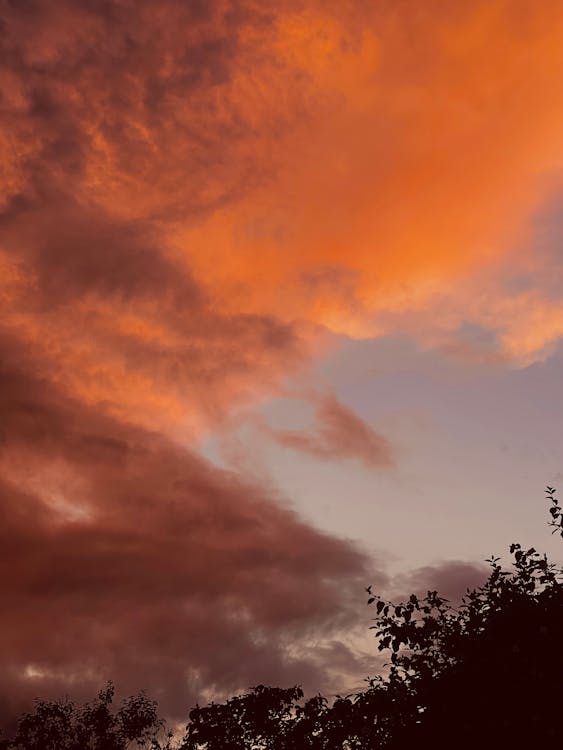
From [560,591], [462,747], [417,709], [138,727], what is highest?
[138,727]

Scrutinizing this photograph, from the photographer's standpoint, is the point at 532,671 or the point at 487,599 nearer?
the point at 532,671

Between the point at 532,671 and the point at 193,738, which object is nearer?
the point at 532,671

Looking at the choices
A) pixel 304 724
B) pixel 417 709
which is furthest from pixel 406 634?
pixel 304 724

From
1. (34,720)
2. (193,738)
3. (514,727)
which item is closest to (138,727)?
(34,720)

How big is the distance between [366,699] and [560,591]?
6856 mm

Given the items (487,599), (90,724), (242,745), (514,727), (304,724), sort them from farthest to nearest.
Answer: (90,724), (242,745), (304,724), (487,599), (514,727)

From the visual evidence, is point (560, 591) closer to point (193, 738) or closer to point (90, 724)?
point (193, 738)

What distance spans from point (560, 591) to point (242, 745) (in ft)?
161

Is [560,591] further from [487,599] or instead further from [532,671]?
[532,671]

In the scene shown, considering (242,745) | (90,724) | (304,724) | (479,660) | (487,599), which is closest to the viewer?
(479,660)

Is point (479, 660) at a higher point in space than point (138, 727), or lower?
lower

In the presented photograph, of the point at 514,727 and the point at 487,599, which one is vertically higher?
the point at 487,599

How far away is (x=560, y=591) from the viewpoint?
20.2 metres

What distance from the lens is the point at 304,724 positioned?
56.9 m
